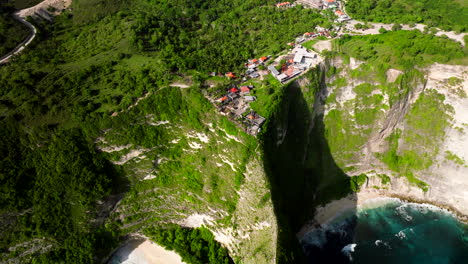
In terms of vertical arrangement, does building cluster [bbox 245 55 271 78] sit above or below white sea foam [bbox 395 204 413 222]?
→ above

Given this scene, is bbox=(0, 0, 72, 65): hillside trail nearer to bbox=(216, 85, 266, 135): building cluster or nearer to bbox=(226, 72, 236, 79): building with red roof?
bbox=(226, 72, 236, 79): building with red roof

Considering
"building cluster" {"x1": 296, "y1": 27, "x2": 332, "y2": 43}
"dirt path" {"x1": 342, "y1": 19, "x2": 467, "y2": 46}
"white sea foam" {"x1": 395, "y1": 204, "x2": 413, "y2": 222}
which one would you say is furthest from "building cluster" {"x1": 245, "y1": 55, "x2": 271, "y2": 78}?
"white sea foam" {"x1": 395, "y1": 204, "x2": 413, "y2": 222}

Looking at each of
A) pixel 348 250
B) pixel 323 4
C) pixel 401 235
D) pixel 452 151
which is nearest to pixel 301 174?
pixel 348 250

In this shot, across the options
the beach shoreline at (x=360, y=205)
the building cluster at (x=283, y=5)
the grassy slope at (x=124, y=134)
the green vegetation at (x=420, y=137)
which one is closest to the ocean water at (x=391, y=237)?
the beach shoreline at (x=360, y=205)

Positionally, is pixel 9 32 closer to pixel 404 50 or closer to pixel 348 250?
pixel 348 250

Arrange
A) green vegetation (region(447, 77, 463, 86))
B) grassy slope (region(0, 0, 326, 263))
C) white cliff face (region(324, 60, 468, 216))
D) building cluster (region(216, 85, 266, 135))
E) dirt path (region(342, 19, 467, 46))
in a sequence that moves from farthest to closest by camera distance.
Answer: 1. dirt path (region(342, 19, 467, 46))
2. green vegetation (region(447, 77, 463, 86))
3. white cliff face (region(324, 60, 468, 216))
4. grassy slope (region(0, 0, 326, 263))
5. building cluster (region(216, 85, 266, 135))

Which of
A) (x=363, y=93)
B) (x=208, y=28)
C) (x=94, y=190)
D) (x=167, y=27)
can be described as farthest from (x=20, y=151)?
(x=363, y=93)
